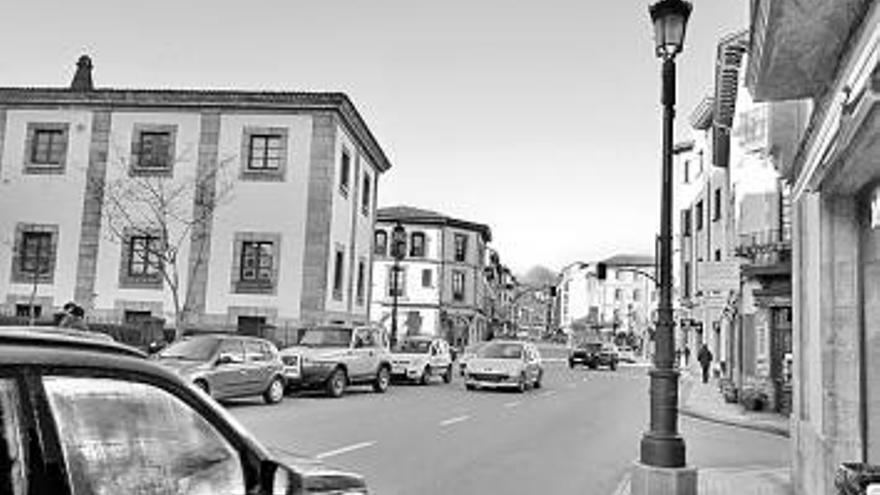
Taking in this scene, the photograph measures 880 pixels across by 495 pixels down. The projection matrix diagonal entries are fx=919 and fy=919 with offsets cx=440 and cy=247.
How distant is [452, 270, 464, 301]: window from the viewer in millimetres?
80062

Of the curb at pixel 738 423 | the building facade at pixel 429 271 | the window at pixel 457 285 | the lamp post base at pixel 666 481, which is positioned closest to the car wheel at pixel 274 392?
the curb at pixel 738 423

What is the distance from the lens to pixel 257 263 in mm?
33500

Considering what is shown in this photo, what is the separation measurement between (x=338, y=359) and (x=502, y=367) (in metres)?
5.97

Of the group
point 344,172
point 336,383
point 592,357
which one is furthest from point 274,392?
point 592,357

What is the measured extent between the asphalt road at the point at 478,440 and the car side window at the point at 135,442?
627 centimetres

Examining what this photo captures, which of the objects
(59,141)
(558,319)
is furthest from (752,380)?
(558,319)

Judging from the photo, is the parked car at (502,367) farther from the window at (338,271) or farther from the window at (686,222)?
the window at (686,222)

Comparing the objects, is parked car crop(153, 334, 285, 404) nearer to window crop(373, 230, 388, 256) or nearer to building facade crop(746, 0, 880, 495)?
building facade crop(746, 0, 880, 495)

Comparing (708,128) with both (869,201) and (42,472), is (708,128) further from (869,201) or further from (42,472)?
(42,472)

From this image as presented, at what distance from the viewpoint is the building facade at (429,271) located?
255ft

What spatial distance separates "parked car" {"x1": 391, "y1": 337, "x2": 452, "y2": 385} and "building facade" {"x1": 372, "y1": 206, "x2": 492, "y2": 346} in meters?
43.8

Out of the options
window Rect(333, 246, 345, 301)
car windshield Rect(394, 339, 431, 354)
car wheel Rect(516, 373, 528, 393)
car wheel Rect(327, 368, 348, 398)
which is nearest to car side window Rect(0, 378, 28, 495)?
car wheel Rect(327, 368, 348, 398)

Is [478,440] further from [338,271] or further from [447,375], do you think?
[338,271]

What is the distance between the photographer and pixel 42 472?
2416 mm
